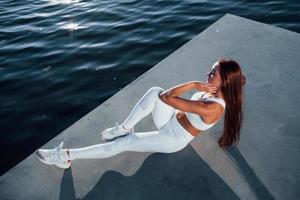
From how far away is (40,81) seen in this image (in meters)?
7.45

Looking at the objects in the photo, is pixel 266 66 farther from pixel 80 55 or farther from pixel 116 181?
pixel 80 55

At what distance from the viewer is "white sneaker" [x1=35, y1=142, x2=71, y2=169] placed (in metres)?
4.30

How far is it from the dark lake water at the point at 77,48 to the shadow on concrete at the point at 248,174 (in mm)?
3217

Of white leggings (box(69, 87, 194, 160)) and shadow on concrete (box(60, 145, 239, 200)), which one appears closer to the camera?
shadow on concrete (box(60, 145, 239, 200))

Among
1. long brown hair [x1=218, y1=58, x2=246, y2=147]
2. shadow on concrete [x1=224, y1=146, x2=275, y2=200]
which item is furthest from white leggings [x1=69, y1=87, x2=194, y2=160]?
shadow on concrete [x1=224, y1=146, x2=275, y2=200]

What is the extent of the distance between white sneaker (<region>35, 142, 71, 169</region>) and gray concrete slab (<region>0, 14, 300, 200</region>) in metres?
0.13

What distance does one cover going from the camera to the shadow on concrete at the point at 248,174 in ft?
12.7

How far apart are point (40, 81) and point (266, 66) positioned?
486 cm

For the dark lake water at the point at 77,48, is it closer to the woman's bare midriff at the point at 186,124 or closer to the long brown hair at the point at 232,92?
the woman's bare midriff at the point at 186,124

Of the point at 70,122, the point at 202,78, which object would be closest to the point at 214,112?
the point at 202,78

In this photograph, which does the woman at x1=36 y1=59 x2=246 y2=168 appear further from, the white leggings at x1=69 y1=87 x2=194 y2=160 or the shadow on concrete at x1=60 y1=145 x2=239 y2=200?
the shadow on concrete at x1=60 y1=145 x2=239 y2=200

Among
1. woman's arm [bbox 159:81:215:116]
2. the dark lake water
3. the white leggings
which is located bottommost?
the dark lake water

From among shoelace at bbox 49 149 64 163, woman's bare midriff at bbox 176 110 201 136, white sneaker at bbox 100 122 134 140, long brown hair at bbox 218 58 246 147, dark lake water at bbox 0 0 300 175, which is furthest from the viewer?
dark lake water at bbox 0 0 300 175

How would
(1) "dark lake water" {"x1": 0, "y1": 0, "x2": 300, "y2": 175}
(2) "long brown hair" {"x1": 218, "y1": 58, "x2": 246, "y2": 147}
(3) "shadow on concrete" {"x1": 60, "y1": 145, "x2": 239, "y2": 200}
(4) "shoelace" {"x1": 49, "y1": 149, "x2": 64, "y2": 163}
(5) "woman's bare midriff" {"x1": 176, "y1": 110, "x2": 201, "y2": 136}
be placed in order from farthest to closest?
1. (1) "dark lake water" {"x1": 0, "y1": 0, "x2": 300, "y2": 175}
2. (4) "shoelace" {"x1": 49, "y1": 149, "x2": 64, "y2": 163}
3. (5) "woman's bare midriff" {"x1": 176, "y1": 110, "x2": 201, "y2": 136}
4. (3) "shadow on concrete" {"x1": 60, "y1": 145, "x2": 239, "y2": 200}
5. (2) "long brown hair" {"x1": 218, "y1": 58, "x2": 246, "y2": 147}
